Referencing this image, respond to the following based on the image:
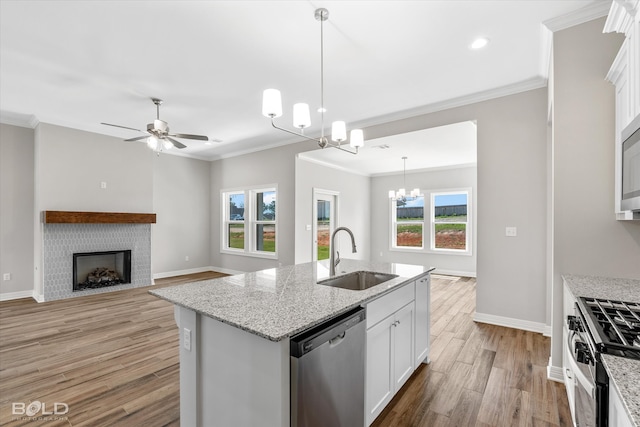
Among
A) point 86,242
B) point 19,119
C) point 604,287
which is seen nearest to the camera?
point 604,287

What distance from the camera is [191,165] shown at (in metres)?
6.95

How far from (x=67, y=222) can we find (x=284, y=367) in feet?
17.1

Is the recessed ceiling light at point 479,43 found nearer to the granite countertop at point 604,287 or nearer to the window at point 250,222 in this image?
the granite countertop at point 604,287

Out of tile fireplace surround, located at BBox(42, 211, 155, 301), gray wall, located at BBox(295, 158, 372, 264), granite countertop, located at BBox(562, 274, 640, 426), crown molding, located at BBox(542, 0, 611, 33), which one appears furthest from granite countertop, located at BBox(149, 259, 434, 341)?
tile fireplace surround, located at BBox(42, 211, 155, 301)

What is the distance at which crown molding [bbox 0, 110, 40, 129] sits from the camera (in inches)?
175

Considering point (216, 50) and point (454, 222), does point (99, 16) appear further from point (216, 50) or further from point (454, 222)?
point (454, 222)

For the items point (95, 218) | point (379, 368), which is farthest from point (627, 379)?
point (95, 218)

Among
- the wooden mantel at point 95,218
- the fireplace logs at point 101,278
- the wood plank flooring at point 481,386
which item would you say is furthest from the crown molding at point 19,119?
the wood plank flooring at point 481,386

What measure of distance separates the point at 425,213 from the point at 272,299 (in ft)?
21.9

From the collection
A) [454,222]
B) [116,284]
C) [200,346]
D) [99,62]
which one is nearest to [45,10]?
[99,62]

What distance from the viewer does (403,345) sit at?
2.20 metres

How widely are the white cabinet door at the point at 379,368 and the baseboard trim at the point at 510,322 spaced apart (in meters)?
2.20

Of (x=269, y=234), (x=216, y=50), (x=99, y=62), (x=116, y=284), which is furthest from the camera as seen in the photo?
(x=269, y=234)

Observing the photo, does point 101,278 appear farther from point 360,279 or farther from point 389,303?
point 389,303
